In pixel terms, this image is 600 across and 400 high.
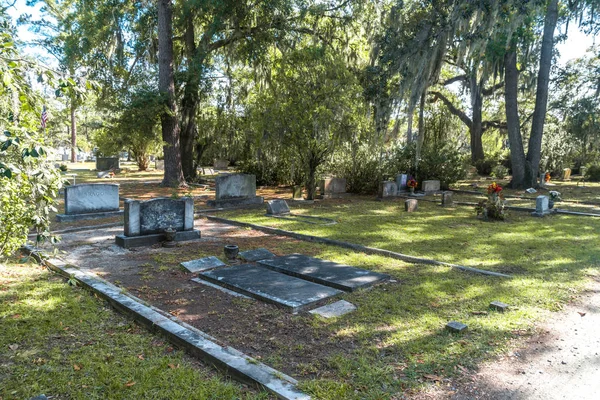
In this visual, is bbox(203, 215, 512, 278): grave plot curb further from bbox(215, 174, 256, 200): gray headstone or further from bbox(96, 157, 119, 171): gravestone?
bbox(96, 157, 119, 171): gravestone

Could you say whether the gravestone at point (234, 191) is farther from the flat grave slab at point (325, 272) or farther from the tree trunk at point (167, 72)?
the flat grave slab at point (325, 272)

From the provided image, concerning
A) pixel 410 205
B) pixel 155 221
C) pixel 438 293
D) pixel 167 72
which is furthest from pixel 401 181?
pixel 438 293

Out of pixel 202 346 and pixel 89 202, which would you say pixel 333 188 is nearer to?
pixel 89 202

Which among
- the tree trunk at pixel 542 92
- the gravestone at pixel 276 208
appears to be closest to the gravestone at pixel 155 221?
the gravestone at pixel 276 208

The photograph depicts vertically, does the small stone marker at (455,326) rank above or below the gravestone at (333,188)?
below

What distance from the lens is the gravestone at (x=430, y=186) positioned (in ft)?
52.4

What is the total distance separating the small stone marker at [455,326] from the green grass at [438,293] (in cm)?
6

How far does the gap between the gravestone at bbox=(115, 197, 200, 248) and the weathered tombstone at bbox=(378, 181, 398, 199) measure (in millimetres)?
8197

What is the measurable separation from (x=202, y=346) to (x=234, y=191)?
346 inches

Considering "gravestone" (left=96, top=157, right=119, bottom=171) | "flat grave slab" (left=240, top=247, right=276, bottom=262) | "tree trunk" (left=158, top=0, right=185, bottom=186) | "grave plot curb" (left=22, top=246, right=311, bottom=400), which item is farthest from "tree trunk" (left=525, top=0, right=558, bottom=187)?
"gravestone" (left=96, top=157, right=119, bottom=171)

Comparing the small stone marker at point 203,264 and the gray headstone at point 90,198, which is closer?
the small stone marker at point 203,264

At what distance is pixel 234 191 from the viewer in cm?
1191

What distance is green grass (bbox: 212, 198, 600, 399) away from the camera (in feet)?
10.4

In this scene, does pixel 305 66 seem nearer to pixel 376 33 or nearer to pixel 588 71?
pixel 376 33
